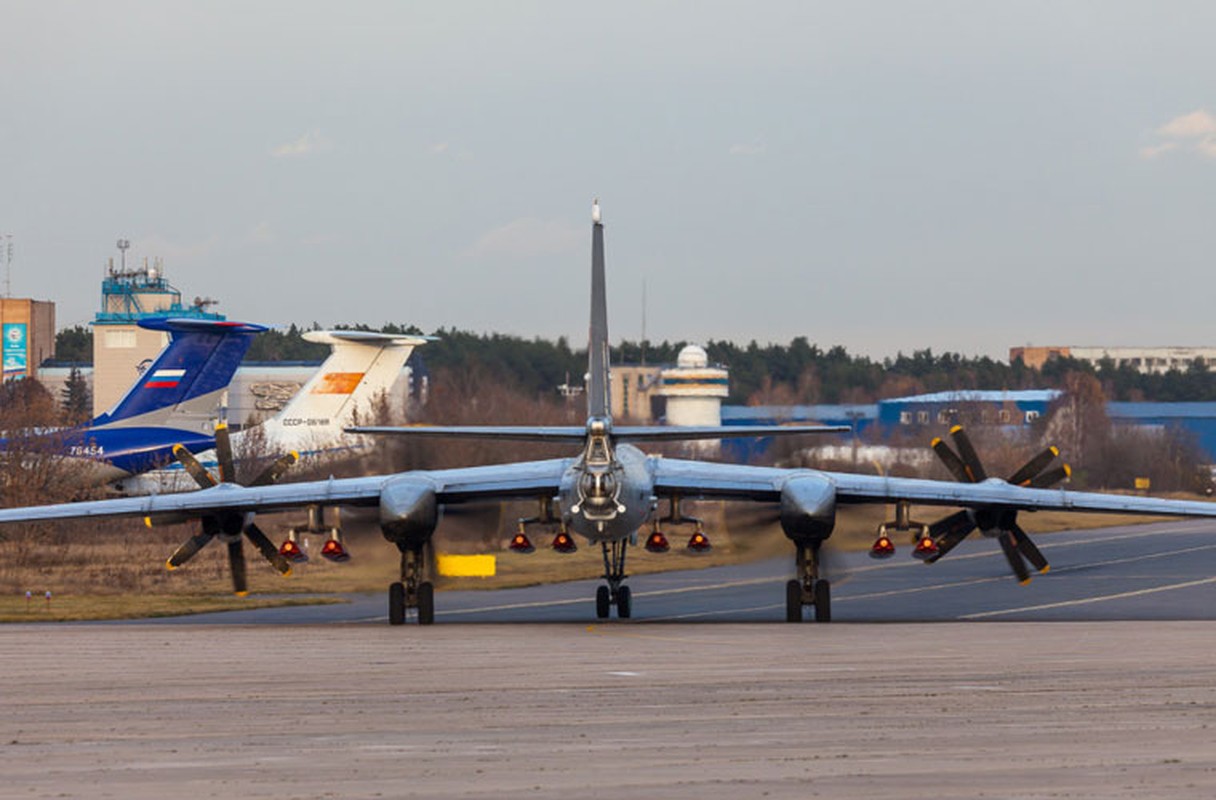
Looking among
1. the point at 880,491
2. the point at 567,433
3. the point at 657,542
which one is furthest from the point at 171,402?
the point at 880,491

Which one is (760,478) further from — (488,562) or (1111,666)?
(1111,666)

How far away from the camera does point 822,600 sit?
99.1 ft

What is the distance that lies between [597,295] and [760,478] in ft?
13.0

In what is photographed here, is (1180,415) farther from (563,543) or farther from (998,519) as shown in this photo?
→ (563,543)

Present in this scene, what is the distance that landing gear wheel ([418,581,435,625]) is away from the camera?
98.4 feet

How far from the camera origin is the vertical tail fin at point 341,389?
66.3 meters

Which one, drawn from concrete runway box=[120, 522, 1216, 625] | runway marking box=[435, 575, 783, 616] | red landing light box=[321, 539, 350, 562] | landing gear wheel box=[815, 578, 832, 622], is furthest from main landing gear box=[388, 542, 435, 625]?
landing gear wheel box=[815, 578, 832, 622]

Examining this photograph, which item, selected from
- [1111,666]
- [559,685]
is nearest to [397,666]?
[559,685]

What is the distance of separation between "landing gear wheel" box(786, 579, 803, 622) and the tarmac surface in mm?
985

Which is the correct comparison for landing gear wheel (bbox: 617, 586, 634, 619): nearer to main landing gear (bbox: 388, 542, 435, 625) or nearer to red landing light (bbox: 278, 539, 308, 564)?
main landing gear (bbox: 388, 542, 435, 625)

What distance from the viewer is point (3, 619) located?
3284 cm

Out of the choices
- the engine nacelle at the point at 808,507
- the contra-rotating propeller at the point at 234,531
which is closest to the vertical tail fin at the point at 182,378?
the contra-rotating propeller at the point at 234,531

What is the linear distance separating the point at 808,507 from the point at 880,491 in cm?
142

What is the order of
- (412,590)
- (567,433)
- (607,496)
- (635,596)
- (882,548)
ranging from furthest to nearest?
(635,596), (412,590), (882,548), (567,433), (607,496)
